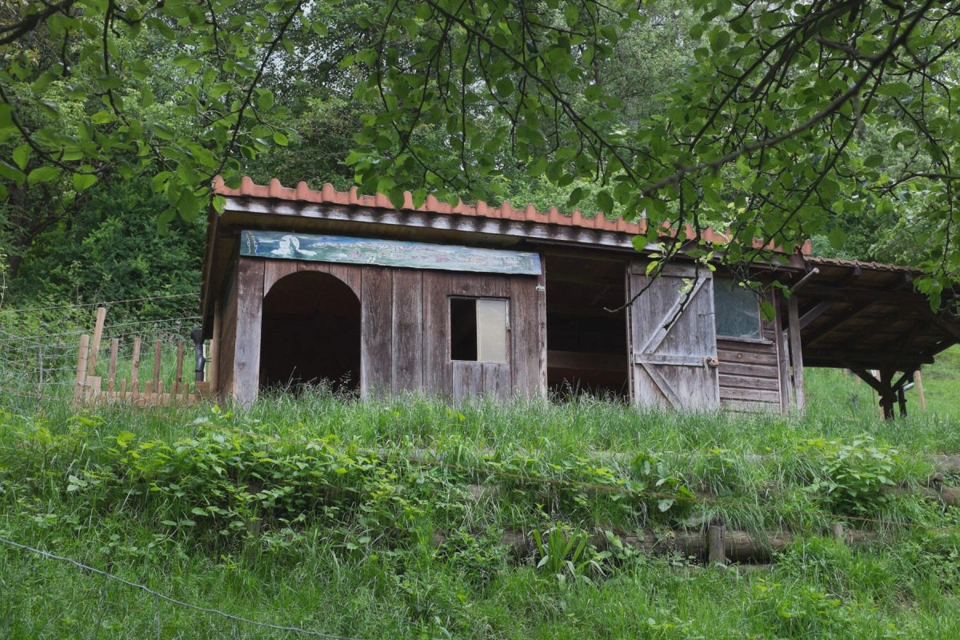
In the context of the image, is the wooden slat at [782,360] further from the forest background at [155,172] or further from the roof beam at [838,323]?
the forest background at [155,172]

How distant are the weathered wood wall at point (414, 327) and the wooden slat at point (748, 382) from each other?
3281 mm

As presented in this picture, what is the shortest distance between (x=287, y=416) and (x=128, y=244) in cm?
1667

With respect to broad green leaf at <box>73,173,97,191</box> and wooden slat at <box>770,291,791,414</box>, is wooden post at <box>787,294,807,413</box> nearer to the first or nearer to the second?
wooden slat at <box>770,291,791,414</box>

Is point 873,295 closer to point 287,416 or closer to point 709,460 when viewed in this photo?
point 709,460

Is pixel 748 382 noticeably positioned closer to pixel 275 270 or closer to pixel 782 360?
pixel 782 360

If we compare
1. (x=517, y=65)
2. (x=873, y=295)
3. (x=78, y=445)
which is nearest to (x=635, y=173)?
(x=517, y=65)

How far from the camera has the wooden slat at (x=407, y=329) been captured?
37.0 feet

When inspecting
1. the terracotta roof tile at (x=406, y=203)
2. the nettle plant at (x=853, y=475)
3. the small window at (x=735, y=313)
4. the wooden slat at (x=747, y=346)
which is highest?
the terracotta roof tile at (x=406, y=203)

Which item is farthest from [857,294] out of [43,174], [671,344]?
[43,174]

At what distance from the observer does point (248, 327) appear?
34.8 feet

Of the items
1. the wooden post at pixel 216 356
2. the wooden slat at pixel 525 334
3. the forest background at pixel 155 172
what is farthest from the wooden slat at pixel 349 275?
the forest background at pixel 155 172

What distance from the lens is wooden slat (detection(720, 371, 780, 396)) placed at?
1349cm

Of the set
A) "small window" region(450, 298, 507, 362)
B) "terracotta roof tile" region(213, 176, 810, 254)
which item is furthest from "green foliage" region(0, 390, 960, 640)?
"small window" region(450, 298, 507, 362)

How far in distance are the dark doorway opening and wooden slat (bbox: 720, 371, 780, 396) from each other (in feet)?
4.91
